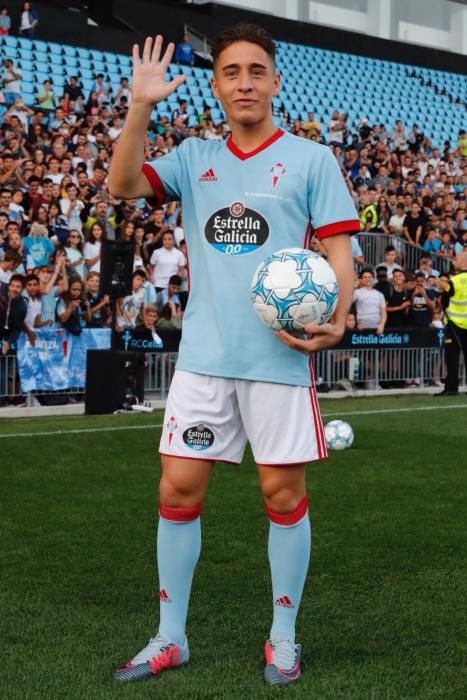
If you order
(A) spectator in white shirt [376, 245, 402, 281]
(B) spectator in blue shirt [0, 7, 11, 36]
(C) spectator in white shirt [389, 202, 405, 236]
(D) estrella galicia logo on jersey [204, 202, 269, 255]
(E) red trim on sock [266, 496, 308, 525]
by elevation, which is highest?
(B) spectator in blue shirt [0, 7, 11, 36]

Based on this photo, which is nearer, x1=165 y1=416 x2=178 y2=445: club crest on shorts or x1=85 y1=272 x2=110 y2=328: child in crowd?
x1=165 y1=416 x2=178 y2=445: club crest on shorts

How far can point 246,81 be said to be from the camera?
3.81 meters

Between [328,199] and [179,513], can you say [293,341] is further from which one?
[179,513]

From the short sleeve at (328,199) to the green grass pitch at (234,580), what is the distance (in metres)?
1.56

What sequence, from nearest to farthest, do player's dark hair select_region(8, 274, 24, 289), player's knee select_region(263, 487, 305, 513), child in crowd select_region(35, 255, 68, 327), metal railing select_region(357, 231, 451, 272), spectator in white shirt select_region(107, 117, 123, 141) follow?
1. player's knee select_region(263, 487, 305, 513)
2. player's dark hair select_region(8, 274, 24, 289)
3. child in crowd select_region(35, 255, 68, 327)
4. spectator in white shirt select_region(107, 117, 123, 141)
5. metal railing select_region(357, 231, 451, 272)

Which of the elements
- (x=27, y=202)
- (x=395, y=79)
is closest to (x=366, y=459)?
(x=27, y=202)

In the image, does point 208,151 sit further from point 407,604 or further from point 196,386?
point 407,604

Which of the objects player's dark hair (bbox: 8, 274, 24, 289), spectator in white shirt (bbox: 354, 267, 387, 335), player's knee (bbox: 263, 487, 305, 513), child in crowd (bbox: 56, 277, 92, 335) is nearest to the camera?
player's knee (bbox: 263, 487, 305, 513)

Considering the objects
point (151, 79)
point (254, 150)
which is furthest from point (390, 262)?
point (151, 79)

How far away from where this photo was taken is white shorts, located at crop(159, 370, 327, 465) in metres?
3.86

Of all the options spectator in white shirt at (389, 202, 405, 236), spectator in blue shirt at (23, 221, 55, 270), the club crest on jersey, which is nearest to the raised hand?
the club crest on jersey

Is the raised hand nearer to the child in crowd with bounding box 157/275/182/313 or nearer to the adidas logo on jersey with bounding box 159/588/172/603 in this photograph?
the adidas logo on jersey with bounding box 159/588/172/603

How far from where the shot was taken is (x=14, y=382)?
13445 millimetres

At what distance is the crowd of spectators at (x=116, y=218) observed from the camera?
45.5 feet
